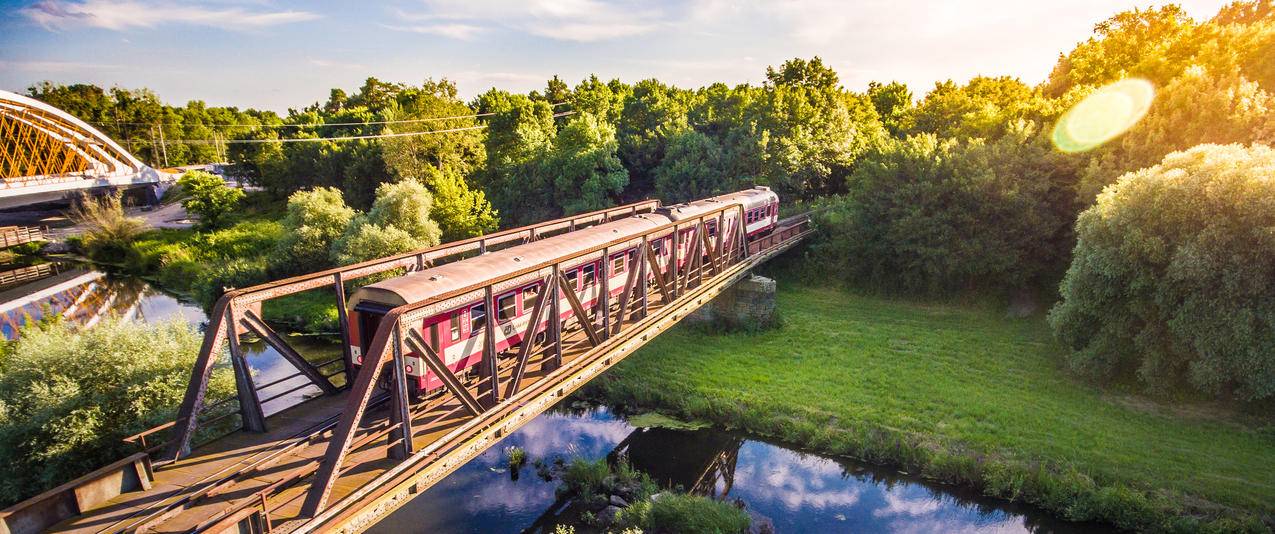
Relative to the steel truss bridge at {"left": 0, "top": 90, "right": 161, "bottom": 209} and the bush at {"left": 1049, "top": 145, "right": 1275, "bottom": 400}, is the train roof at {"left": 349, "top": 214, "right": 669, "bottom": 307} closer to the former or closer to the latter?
the bush at {"left": 1049, "top": 145, "right": 1275, "bottom": 400}

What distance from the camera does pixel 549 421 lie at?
872 inches

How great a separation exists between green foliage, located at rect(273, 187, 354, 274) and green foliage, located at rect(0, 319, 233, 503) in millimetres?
20593

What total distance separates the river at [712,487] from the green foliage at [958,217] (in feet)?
51.5

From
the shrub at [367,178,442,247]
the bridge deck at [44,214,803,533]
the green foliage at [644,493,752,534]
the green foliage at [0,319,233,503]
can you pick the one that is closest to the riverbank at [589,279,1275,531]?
the green foliage at [644,493,752,534]

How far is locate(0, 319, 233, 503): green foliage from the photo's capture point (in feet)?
43.2

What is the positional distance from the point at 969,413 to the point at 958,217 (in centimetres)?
1332

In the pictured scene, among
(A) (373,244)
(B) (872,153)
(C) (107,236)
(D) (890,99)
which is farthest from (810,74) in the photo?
(C) (107,236)

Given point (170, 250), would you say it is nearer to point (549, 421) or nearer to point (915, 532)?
point (549, 421)

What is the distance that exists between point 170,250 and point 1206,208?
6299 cm

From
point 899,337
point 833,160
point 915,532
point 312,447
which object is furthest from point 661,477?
point 833,160

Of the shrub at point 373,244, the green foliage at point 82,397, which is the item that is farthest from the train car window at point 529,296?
the shrub at point 373,244

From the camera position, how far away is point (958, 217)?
29.5 meters

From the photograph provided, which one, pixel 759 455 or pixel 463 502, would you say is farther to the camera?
pixel 759 455

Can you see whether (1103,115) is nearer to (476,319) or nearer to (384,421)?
(476,319)
